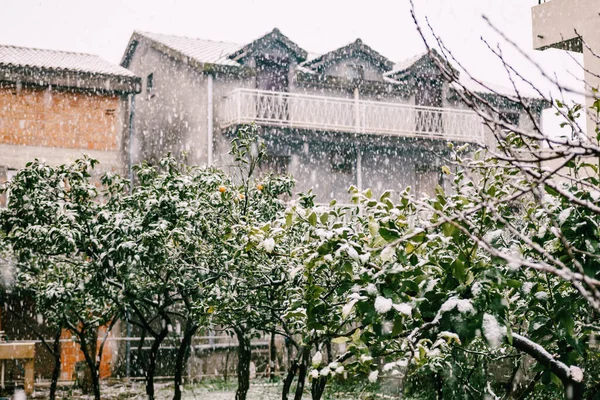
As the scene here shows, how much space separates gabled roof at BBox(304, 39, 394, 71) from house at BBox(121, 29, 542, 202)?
0.03m

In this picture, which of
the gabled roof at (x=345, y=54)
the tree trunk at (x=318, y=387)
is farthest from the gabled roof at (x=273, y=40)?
→ the tree trunk at (x=318, y=387)

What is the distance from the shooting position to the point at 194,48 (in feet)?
70.5

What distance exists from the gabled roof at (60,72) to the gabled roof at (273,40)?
125 inches

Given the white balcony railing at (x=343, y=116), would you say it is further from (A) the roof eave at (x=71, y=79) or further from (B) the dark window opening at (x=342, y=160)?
(A) the roof eave at (x=71, y=79)

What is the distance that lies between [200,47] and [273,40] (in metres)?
2.46

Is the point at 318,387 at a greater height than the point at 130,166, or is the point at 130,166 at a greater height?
the point at 130,166

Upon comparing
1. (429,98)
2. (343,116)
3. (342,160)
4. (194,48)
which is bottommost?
(342,160)

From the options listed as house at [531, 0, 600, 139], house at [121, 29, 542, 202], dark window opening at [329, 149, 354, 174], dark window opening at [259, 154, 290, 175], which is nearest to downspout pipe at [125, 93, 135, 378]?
house at [121, 29, 542, 202]

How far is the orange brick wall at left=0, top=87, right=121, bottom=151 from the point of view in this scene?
17828 mm

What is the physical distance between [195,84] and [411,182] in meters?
7.44

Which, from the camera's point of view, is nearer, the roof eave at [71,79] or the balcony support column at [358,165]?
the roof eave at [71,79]

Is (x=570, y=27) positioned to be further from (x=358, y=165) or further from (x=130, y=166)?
(x=130, y=166)

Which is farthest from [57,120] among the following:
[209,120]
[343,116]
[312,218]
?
[312,218]

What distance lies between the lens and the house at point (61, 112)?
699 inches
